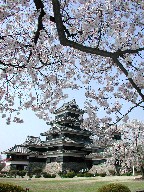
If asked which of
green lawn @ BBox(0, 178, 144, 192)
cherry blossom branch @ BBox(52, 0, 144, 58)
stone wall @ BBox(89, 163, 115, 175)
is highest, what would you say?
cherry blossom branch @ BBox(52, 0, 144, 58)

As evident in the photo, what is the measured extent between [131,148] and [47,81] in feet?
89.7

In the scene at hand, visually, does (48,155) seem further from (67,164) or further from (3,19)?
(3,19)

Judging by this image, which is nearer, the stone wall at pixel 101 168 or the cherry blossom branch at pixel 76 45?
the cherry blossom branch at pixel 76 45

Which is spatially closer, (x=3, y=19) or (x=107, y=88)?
(x=3, y=19)

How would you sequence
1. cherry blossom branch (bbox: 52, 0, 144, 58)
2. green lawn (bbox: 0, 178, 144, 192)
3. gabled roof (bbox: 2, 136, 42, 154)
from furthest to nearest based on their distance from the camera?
gabled roof (bbox: 2, 136, 42, 154) < green lawn (bbox: 0, 178, 144, 192) < cherry blossom branch (bbox: 52, 0, 144, 58)

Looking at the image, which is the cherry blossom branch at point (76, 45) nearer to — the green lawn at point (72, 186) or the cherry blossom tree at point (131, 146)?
the green lawn at point (72, 186)

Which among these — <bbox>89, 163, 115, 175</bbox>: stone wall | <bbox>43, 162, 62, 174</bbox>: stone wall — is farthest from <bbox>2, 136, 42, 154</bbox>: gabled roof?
<bbox>89, 163, 115, 175</bbox>: stone wall

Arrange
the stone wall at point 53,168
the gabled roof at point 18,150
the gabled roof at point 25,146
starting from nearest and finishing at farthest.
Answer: the stone wall at point 53,168 → the gabled roof at point 18,150 → the gabled roof at point 25,146

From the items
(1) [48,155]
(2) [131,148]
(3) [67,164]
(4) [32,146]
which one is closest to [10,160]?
(4) [32,146]

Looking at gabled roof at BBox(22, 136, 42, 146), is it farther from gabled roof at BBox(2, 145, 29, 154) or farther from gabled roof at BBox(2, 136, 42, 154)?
gabled roof at BBox(2, 145, 29, 154)

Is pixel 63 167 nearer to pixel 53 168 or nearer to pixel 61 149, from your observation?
pixel 53 168

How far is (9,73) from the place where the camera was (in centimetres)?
884

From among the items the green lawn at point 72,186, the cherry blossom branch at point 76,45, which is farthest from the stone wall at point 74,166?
the cherry blossom branch at point 76,45

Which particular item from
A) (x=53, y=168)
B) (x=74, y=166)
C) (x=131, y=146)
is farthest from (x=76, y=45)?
(x=53, y=168)
